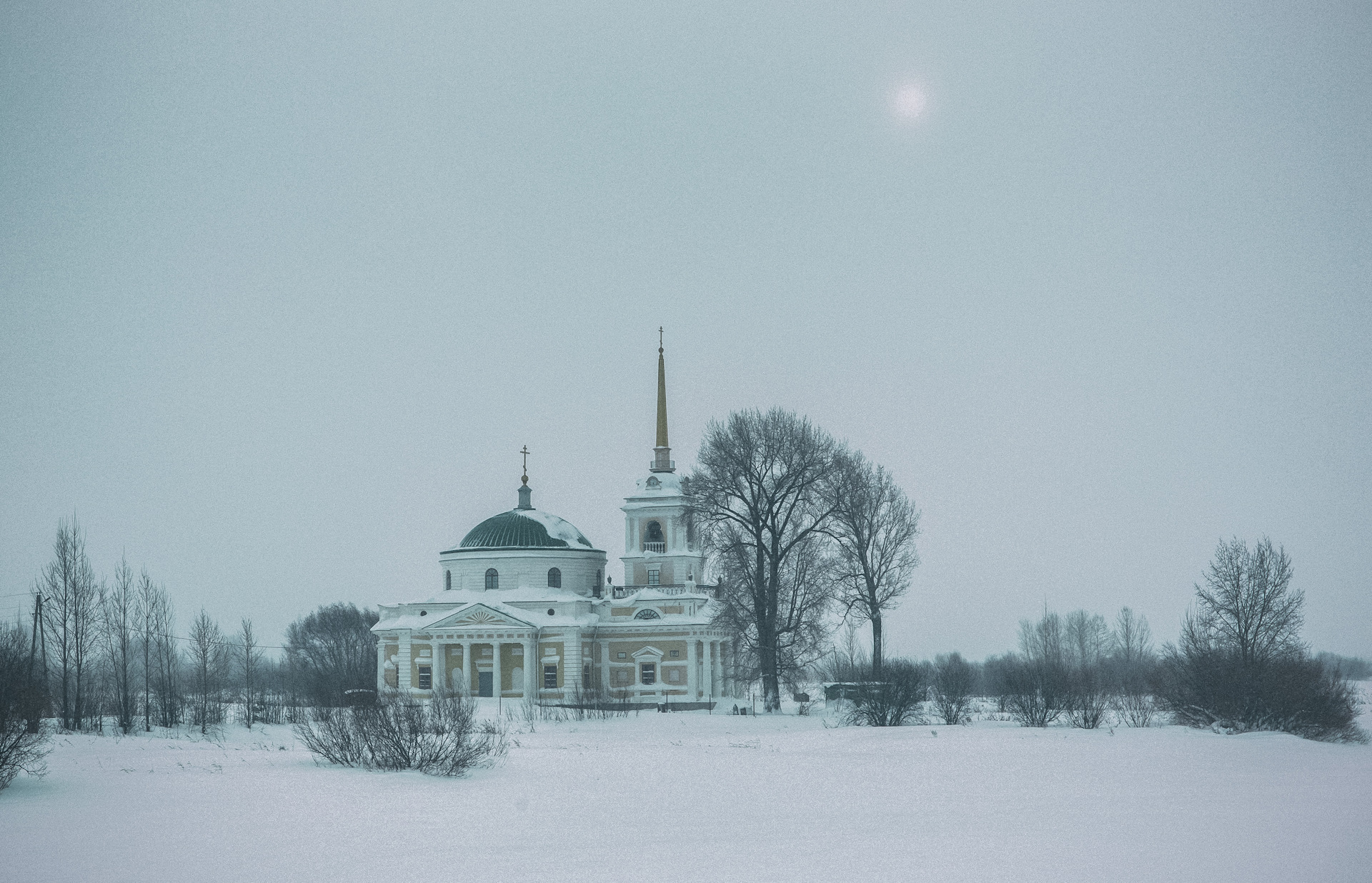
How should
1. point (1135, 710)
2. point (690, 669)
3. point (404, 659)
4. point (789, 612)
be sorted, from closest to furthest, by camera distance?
point (1135, 710), point (789, 612), point (690, 669), point (404, 659)

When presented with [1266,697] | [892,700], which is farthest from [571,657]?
[1266,697]

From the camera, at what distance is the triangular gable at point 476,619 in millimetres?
54062

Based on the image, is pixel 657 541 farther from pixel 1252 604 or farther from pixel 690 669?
pixel 1252 604

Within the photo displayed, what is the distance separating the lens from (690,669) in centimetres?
5312

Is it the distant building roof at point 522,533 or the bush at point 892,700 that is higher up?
the distant building roof at point 522,533

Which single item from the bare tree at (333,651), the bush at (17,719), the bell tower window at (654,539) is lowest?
the bare tree at (333,651)

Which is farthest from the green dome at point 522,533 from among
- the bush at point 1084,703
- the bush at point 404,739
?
the bush at point 404,739

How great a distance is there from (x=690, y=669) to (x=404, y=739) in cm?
3426

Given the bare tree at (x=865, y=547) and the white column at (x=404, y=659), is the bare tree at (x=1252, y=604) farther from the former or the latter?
the white column at (x=404, y=659)

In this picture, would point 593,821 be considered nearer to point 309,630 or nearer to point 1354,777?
point 1354,777

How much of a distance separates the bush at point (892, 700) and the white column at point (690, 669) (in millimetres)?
19197

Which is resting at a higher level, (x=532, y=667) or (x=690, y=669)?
(x=532, y=667)

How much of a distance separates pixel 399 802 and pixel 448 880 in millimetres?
4898

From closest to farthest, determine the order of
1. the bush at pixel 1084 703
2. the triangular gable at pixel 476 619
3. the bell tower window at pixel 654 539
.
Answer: the bush at pixel 1084 703, the triangular gable at pixel 476 619, the bell tower window at pixel 654 539
